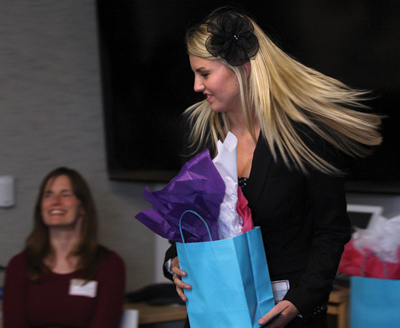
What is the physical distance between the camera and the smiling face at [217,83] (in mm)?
1150

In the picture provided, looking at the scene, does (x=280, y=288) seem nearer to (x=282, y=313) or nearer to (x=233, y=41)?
(x=282, y=313)

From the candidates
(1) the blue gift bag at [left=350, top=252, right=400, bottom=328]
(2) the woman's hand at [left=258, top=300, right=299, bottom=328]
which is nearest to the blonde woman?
(2) the woman's hand at [left=258, top=300, right=299, bottom=328]

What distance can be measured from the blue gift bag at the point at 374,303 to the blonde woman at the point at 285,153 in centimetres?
45

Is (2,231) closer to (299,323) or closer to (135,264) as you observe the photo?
(135,264)

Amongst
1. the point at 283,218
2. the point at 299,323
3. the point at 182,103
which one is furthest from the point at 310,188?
the point at 182,103

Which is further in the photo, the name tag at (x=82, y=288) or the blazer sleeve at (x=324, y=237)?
the name tag at (x=82, y=288)

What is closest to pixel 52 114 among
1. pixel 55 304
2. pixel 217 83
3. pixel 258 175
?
pixel 55 304

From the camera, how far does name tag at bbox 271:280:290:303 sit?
1.11 meters

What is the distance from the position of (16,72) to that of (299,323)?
6.06 feet

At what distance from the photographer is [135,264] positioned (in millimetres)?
2746

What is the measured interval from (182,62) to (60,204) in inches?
35.1

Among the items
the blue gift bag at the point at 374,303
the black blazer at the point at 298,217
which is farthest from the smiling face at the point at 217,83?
the blue gift bag at the point at 374,303

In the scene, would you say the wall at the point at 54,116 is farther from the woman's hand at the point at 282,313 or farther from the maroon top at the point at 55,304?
the woman's hand at the point at 282,313

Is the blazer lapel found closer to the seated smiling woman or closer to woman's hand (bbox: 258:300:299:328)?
woman's hand (bbox: 258:300:299:328)
